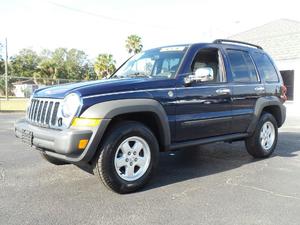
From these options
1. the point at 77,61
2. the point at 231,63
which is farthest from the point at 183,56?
the point at 77,61

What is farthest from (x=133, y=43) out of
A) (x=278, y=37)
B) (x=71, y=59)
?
(x=71, y=59)

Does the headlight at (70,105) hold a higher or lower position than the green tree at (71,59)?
lower

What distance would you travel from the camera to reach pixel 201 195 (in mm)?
4621

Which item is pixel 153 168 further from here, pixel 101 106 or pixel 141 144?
pixel 101 106

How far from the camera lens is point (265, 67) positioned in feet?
23.2

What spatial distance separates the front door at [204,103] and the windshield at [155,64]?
9.2 inches

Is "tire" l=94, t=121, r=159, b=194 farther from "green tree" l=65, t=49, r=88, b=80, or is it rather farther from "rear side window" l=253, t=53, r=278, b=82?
"green tree" l=65, t=49, r=88, b=80

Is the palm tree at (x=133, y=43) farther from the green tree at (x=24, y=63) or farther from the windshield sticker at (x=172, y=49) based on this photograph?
the windshield sticker at (x=172, y=49)

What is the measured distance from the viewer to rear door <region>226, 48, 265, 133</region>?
6.13m

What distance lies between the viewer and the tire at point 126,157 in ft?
14.7

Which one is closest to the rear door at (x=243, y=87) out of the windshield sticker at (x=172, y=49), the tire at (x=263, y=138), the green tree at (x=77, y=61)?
the tire at (x=263, y=138)

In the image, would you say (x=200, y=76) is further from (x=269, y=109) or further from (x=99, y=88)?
(x=269, y=109)

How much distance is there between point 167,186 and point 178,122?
87 centimetres

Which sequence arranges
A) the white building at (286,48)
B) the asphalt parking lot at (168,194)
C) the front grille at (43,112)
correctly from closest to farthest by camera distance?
the asphalt parking lot at (168,194)
the front grille at (43,112)
the white building at (286,48)
